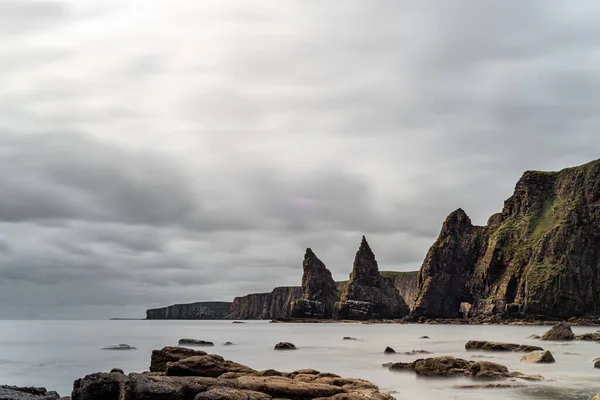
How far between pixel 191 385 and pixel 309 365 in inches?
1298

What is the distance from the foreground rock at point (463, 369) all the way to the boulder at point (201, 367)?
15.6 meters

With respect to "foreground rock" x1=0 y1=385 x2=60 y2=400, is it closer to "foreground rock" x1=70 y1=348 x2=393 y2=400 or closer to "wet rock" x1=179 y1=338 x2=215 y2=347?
"foreground rock" x1=70 y1=348 x2=393 y2=400

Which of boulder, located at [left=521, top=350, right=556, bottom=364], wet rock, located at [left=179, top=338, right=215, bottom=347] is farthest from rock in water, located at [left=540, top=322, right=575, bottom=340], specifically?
wet rock, located at [left=179, top=338, right=215, bottom=347]

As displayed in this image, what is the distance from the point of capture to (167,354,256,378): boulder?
93.2 ft

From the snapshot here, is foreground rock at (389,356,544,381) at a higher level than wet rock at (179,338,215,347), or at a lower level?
higher

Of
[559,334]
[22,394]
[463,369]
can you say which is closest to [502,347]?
[463,369]

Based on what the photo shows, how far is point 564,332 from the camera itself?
264ft

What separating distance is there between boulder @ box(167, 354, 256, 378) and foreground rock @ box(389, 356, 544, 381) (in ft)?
51.3

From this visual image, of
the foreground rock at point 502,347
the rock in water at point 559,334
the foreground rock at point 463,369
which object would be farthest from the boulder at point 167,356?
the rock in water at point 559,334

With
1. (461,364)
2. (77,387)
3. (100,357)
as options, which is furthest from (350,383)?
(100,357)

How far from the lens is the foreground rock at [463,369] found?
36.7 meters

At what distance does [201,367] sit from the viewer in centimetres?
2898

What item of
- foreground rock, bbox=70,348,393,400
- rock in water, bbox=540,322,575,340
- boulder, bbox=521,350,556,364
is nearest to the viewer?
foreground rock, bbox=70,348,393,400

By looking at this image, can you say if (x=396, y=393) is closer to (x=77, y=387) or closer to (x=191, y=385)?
(x=191, y=385)
